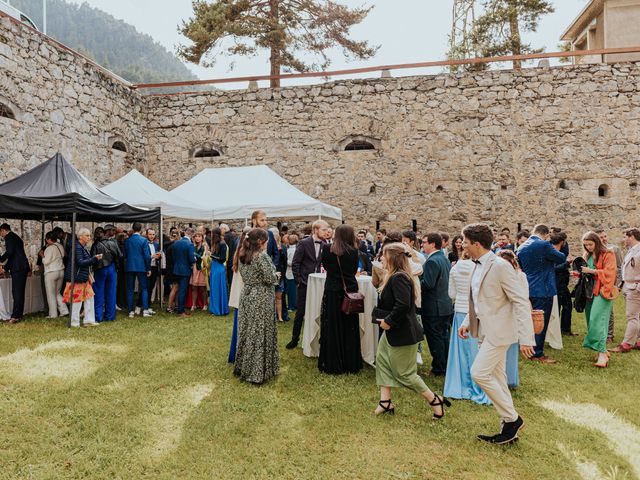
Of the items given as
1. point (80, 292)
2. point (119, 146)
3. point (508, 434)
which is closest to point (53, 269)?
point (80, 292)

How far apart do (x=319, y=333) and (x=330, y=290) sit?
834mm

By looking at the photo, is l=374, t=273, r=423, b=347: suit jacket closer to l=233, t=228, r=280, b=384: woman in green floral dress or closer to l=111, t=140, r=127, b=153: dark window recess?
l=233, t=228, r=280, b=384: woman in green floral dress

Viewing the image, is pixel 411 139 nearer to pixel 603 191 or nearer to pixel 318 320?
pixel 603 191

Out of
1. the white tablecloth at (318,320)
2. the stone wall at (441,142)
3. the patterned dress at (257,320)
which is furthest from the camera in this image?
the stone wall at (441,142)

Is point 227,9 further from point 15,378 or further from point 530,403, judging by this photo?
point 530,403

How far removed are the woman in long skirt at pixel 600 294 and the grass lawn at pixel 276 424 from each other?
298mm

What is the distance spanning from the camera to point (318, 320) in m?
5.43

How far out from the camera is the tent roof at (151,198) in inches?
347

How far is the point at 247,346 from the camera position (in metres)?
4.55

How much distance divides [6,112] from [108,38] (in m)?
61.6

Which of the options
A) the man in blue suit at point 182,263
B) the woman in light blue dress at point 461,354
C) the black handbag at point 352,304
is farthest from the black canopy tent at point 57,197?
the woman in light blue dress at point 461,354

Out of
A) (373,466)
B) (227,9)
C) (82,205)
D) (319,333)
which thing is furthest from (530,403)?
(227,9)

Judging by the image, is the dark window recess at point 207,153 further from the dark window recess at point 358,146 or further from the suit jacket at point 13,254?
the suit jacket at point 13,254

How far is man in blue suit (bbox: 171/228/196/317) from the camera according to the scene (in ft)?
27.0
